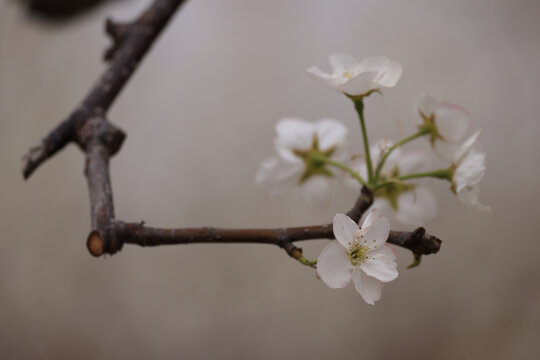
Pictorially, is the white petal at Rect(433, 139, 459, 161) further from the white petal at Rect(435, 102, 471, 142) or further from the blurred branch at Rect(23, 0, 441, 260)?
the blurred branch at Rect(23, 0, 441, 260)

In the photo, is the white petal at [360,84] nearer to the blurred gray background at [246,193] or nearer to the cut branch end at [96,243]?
the cut branch end at [96,243]

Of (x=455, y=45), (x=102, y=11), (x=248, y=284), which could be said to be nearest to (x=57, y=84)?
(x=102, y=11)

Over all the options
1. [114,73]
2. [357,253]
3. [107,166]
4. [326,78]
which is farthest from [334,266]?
[114,73]

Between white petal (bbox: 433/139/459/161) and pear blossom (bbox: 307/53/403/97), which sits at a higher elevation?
pear blossom (bbox: 307/53/403/97)

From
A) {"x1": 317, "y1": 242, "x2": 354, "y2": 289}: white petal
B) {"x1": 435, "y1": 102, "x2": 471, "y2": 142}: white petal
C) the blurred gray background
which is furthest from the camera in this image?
the blurred gray background

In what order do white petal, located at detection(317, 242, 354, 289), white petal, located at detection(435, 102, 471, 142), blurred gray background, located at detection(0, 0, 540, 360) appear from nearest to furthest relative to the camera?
white petal, located at detection(317, 242, 354, 289) < white petal, located at detection(435, 102, 471, 142) < blurred gray background, located at detection(0, 0, 540, 360)

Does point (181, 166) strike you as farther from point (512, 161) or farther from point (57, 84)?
point (512, 161)

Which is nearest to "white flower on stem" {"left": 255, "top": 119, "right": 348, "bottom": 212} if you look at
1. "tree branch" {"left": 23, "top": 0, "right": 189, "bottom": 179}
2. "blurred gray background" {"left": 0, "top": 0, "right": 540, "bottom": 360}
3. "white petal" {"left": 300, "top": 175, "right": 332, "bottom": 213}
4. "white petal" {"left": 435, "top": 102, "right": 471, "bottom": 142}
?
"white petal" {"left": 300, "top": 175, "right": 332, "bottom": 213}

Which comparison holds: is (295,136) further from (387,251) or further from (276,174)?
(387,251)
